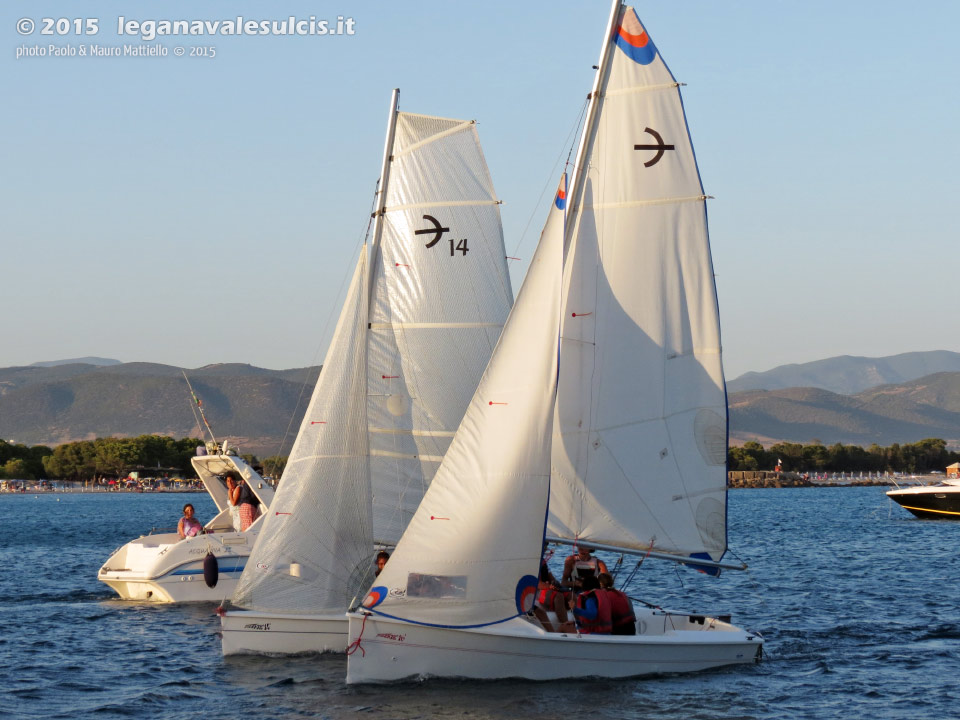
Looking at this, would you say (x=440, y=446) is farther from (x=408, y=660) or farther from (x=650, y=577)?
(x=650, y=577)

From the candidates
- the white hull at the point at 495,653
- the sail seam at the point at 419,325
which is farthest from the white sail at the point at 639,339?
the sail seam at the point at 419,325

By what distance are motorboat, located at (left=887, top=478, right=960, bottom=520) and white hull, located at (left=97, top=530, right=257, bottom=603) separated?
2777 inches

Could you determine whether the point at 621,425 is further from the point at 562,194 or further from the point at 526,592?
the point at 562,194

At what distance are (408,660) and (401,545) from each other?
81.6 inches

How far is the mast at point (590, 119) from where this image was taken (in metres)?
24.4

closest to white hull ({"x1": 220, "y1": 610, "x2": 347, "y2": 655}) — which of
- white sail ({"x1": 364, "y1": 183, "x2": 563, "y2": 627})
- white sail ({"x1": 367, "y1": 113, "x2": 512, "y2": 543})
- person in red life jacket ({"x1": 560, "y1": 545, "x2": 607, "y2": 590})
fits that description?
white sail ({"x1": 364, "y1": 183, "x2": 563, "y2": 627})

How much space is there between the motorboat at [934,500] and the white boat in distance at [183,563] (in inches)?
2719

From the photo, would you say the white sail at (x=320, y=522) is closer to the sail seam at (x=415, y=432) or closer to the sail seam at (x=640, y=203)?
the sail seam at (x=415, y=432)

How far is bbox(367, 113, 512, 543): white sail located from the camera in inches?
1182

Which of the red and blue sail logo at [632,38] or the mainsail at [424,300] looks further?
the mainsail at [424,300]

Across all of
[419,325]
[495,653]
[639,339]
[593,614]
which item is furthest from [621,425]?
[419,325]

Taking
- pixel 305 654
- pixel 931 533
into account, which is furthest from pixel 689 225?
pixel 931 533

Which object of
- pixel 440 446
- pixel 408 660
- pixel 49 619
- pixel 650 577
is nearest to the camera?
pixel 408 660

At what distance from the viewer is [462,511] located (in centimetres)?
2283
